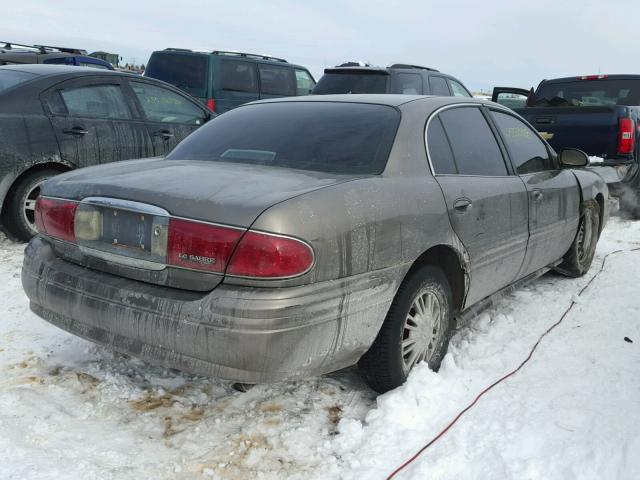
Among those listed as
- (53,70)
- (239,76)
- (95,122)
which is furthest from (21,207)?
(239,76)

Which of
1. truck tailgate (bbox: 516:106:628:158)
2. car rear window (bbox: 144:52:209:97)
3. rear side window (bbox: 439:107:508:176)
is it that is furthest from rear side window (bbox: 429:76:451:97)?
rear side window (bbox: 439:107:508:176)

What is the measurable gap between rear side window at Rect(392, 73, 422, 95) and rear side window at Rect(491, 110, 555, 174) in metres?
3.80

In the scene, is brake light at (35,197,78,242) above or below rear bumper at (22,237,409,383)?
above

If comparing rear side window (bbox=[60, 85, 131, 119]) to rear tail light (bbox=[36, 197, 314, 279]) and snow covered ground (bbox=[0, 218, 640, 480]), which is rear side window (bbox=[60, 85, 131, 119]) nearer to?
snow covered ground (bbox=[0, 218, 640, 480])

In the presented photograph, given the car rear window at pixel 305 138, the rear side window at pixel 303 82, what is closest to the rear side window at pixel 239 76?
the rear side window at pixel 303 82

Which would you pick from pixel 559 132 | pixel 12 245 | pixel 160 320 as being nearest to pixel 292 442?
pixel 160 320

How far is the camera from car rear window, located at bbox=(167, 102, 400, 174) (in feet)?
9.89

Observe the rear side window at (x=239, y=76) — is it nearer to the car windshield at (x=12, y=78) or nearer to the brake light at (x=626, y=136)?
the car windshield at (x=12, y=78)

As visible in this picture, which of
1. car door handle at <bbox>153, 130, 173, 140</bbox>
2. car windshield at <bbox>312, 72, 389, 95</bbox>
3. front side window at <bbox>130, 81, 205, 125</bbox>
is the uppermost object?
car windshield at <bbox>312, 72, 389, 95</bbox>

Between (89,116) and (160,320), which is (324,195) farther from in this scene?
(89,116)

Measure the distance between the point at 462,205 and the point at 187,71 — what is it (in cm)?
782

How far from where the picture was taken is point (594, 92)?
897 cm

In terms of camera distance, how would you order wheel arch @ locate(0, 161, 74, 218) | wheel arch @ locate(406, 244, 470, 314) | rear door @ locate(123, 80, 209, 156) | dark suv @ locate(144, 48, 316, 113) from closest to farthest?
1. wheel arch @ locate(406, 244, 470, 314)
2. wheel arch @ locate(0, 161, 74, 218)
3. rear door @ locate(123, 80, 209, 156)
4. dark suv @ locate(144, 48, 316, 113)

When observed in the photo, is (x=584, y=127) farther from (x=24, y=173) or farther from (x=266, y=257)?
(x=266, y=257)
